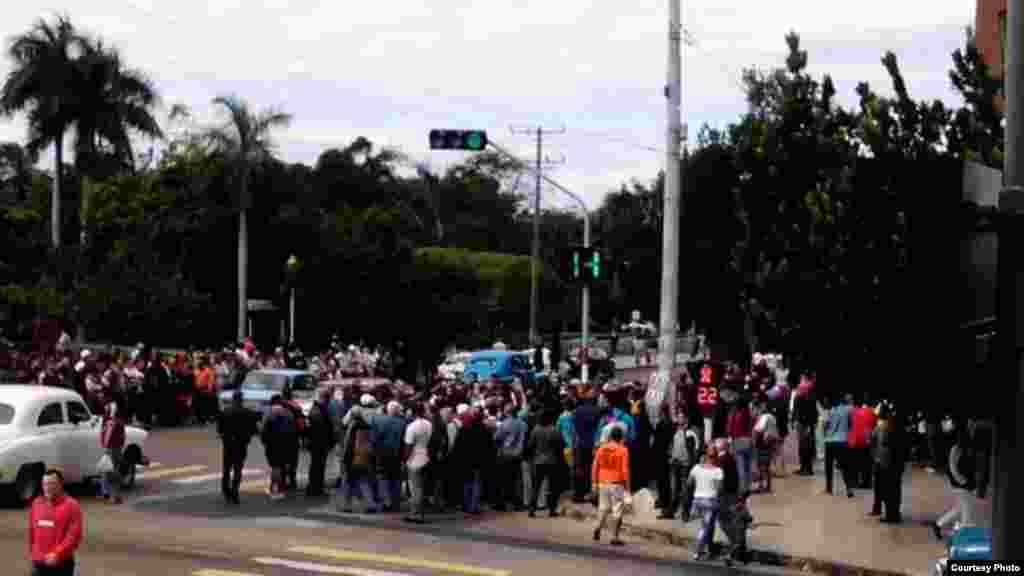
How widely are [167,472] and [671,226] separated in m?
10.3

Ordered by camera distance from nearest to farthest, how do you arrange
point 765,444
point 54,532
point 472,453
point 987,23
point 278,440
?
point 54,532 → point 472,453 → point 278,440 → point 765,444 → point 987,23

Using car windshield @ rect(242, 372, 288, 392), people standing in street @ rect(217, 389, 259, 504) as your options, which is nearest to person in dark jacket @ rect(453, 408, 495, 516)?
people standing in street @ rect(217, 389, 259, 504)

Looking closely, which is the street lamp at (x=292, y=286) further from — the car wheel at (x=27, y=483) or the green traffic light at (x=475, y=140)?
the car wheel at (x=27, y=483)

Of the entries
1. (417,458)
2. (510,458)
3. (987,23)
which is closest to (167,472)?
(417,458)

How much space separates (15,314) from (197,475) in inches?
1353

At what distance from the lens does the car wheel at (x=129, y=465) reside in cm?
2494

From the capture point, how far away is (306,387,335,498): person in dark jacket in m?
24.6

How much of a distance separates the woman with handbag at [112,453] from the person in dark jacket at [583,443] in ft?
23.6

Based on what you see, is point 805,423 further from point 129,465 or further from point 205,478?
point 129,465

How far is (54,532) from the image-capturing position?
11945mm

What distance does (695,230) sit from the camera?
5309cm

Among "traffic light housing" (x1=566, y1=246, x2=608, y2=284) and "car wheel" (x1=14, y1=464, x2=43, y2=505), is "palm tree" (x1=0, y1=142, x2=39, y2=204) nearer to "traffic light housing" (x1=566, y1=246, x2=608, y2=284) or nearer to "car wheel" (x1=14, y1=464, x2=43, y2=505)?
"traffic light housing" (x1=566, y1=246, x2=608, y2=284)

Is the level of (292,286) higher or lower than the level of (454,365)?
higher

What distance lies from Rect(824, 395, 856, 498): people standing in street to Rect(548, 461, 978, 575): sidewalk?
33 cm
